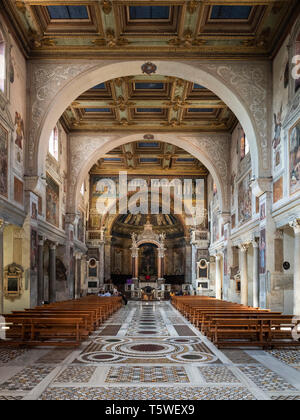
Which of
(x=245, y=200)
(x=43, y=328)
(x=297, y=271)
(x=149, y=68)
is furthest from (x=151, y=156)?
(x=43, y=328)

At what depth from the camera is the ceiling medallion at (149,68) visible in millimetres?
18062

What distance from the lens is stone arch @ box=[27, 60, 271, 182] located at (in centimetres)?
1753

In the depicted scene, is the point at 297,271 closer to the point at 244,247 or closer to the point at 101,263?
the point at 244,247

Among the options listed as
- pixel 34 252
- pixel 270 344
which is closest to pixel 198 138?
pixel 34 252


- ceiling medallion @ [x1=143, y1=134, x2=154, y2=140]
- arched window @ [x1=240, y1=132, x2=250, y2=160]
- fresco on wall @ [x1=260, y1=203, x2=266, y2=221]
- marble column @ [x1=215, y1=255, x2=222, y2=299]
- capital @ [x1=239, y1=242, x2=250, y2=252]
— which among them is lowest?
marble column @ [x1=215, y1=255, x2=222, y2=299]

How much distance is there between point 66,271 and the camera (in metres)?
25.9

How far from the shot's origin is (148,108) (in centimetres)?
2491

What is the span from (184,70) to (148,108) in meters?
6.85

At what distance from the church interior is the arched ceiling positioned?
386 millimetres

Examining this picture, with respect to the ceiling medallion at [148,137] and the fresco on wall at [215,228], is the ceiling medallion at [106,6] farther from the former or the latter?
the fresco on wall at [215,228]

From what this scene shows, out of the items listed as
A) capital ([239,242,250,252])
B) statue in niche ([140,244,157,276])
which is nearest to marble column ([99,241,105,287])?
statue in niche ([140,244,157,276])

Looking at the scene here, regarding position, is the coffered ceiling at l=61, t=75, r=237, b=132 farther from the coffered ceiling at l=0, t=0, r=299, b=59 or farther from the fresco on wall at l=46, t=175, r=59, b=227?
the fresco on wall at l=46, t=175, r=59, b=227

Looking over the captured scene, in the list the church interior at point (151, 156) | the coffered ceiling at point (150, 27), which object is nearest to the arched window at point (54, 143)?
the church interior at point (151, 156)
